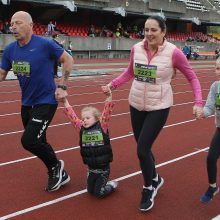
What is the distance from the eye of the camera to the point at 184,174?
5.92 metres

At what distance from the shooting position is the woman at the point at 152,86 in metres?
4.48

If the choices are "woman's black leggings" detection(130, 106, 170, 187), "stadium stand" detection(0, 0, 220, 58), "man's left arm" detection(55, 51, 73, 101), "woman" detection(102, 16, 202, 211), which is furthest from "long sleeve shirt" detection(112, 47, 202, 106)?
"stadium stand" detection(0, 0, 220, 58)

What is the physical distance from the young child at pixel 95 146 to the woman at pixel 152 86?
492 millimetres

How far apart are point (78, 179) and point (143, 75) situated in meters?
1.81

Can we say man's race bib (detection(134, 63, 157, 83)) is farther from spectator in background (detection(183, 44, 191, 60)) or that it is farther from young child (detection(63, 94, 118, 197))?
spectator in background (detection(183, 44, 191, 60))

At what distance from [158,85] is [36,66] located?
1375mm

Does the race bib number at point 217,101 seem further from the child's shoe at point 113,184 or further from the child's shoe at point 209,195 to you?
the child's shoe at point 113,184

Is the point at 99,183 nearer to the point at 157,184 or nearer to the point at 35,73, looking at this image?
the point at 157,184

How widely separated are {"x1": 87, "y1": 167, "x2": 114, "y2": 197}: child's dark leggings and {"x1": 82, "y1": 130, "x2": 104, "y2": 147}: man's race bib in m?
0.35

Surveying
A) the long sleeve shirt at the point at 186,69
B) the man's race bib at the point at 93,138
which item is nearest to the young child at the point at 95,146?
the man's race bib at the point at 93,138

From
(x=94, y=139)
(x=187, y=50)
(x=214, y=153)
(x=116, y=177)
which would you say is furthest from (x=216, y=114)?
(x=187, y=50)

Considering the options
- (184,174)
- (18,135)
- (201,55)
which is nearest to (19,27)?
(184,174)

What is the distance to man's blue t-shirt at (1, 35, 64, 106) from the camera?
4.78 meters

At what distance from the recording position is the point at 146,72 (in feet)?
14.9
